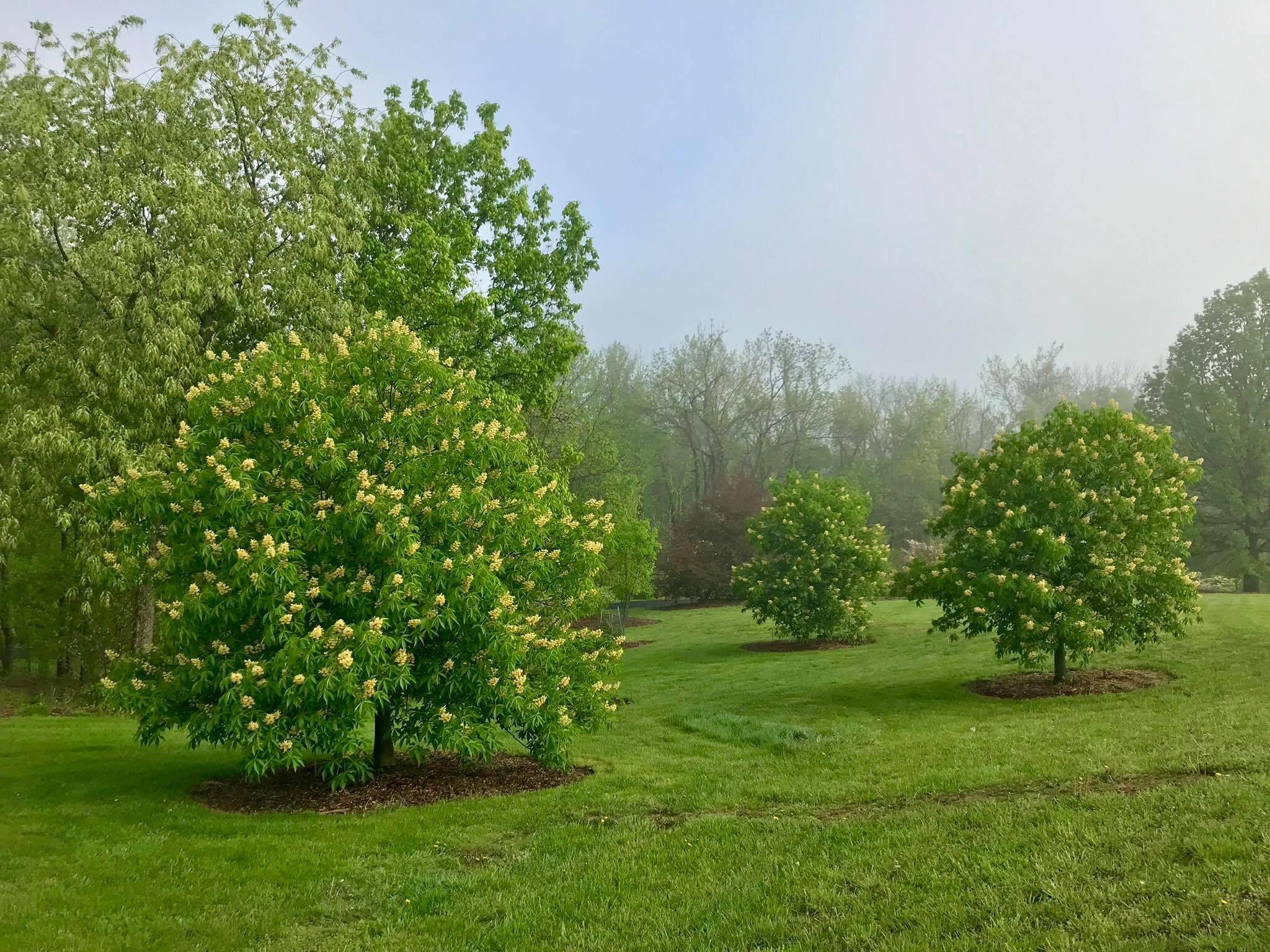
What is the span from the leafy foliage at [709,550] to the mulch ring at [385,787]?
28.9 metres

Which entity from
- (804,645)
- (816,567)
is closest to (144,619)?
(816,567)

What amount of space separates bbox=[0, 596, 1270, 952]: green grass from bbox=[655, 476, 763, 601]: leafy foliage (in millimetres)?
27448

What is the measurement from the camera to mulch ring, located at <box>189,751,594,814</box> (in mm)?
8438

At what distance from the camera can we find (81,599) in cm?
1839

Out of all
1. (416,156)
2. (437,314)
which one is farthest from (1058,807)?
(416,156)

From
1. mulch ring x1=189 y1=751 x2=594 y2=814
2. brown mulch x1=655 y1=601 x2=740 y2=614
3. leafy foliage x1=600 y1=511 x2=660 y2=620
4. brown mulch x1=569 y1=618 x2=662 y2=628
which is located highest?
leafy foliage x1=600 y1=511 x2=660 y2=620

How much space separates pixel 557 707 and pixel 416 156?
14.4 meters

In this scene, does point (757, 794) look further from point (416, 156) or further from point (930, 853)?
point (416, 156)

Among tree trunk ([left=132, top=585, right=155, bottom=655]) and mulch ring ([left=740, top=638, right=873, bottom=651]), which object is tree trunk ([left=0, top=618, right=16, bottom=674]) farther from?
mulch ring ([left=740, top=638, right=873, bottom=651])

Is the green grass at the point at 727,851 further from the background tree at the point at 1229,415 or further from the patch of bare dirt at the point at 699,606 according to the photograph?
the patch of bare dirt at the point at 699,606

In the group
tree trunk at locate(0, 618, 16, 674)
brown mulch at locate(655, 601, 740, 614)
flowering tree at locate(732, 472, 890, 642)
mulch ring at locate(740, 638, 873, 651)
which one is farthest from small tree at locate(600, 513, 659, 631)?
tree trunk at locate(0, 618, 16, 674)

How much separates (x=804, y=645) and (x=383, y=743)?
16.0m

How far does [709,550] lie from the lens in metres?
39.0

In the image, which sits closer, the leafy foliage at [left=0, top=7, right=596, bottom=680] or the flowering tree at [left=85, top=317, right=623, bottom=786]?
the flowering tree at [left=85, top=317, right=623, bottom=786]
